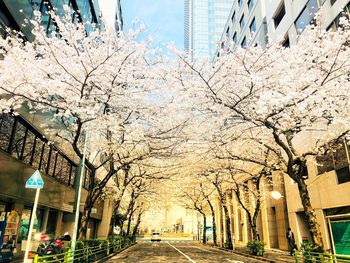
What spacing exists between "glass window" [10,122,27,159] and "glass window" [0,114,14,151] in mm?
590

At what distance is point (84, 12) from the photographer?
25.5 meters

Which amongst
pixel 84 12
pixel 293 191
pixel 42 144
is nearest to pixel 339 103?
pixel 293 191

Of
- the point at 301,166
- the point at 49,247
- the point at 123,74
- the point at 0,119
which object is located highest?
the point at 123,74

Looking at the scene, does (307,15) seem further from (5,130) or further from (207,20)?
(207,20)

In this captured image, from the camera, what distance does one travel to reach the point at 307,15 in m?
20.8

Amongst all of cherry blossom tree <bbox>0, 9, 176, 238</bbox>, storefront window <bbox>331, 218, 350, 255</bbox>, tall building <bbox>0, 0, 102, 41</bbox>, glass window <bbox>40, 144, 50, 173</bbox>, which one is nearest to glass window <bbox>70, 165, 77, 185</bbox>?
glass window <bbox>40, 144, 50, 173</bbox>

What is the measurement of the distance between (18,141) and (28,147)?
1405 millimetres

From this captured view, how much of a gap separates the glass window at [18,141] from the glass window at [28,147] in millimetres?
520

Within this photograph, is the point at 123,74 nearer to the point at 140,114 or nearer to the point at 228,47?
the point at 140,114

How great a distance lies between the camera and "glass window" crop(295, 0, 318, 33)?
19802 mm

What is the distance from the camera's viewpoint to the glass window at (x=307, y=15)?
19.8 meters

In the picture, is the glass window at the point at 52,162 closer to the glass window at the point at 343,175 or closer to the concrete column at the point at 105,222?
the glass window at the point at 343,175

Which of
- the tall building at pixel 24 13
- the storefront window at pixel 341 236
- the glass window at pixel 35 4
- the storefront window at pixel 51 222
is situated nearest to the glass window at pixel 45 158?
the storefront window at pixel 51 222

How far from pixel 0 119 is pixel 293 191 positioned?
20308mm
